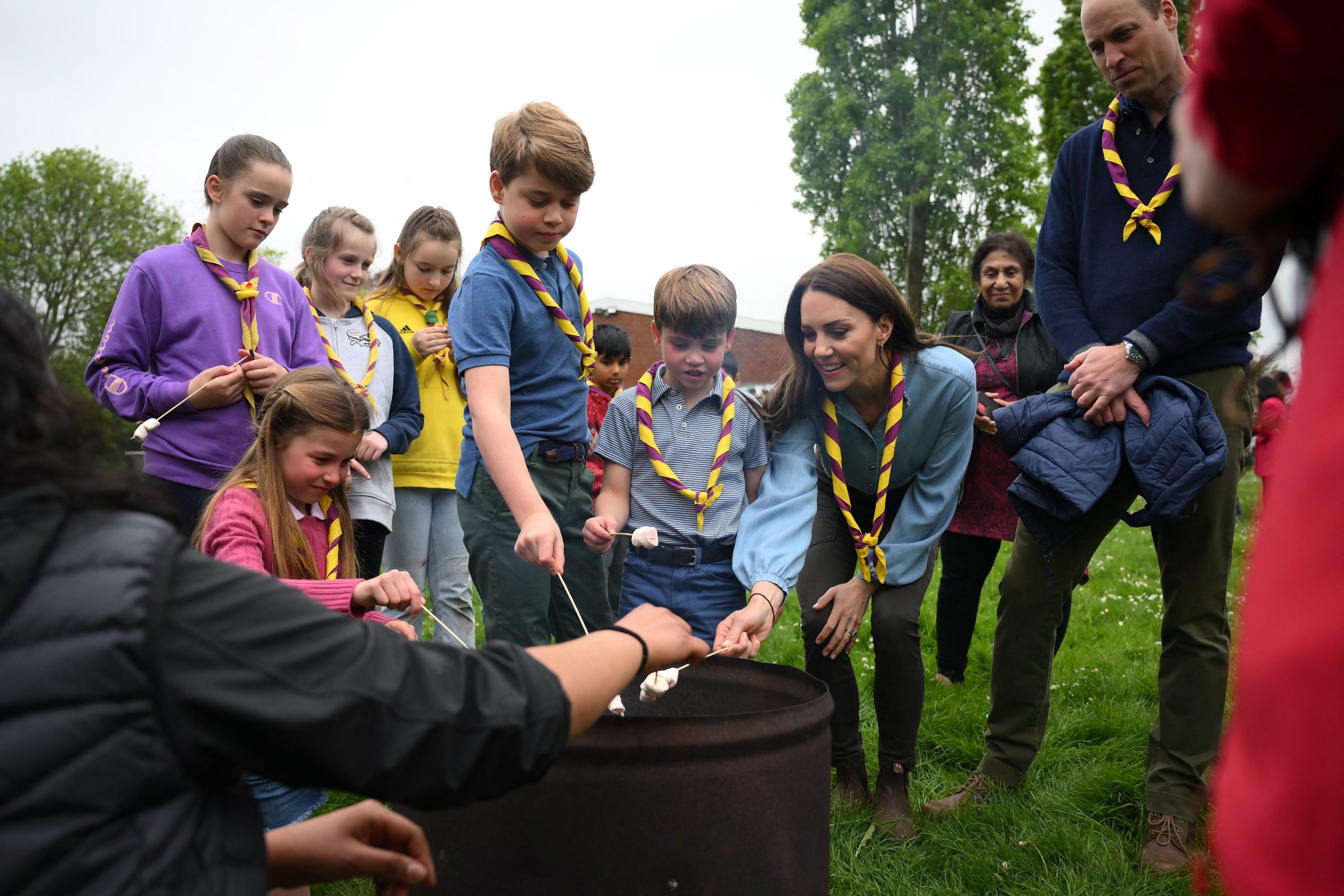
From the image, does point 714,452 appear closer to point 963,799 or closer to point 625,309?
point 963,799

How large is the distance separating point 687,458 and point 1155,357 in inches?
57.4

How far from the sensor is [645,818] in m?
1.65

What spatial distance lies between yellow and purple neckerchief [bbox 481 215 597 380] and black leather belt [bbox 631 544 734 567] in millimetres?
646

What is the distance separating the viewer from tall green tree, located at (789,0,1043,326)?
78.5 ft

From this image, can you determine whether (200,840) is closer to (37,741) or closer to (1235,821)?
(37,741)

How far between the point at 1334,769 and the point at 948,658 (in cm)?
379

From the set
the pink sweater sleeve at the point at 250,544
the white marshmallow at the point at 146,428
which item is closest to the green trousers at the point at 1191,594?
the pink sweater sleeve at the point at 250,544

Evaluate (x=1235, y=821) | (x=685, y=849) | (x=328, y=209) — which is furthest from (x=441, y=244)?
(x=1235, y=821)

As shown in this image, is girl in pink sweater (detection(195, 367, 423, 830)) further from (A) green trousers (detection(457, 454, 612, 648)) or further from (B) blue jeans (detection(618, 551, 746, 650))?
(B) blue jeans (detection(618, 551, 746, 650))

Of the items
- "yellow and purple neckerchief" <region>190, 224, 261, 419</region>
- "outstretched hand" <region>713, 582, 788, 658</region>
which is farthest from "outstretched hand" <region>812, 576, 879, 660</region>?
"yellow and purple neckerchief" <region>190, 224, 261, 419</region>

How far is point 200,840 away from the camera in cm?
110

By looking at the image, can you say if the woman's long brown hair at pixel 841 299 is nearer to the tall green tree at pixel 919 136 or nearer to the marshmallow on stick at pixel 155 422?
the marshmallow on stick at pixel 155 422

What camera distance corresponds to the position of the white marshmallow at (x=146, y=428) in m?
3.00

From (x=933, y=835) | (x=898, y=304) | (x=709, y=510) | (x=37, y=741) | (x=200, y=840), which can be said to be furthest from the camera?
(x=709, y=510)
